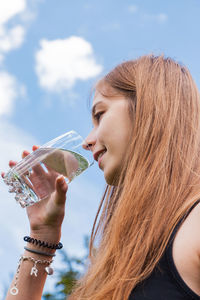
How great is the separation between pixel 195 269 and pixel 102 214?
116 centimetres

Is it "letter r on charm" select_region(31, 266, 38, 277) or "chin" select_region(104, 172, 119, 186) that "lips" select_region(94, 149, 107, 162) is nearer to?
"chin" select_region(104, 172, 119, 186)

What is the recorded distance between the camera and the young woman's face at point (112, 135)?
2428 mm

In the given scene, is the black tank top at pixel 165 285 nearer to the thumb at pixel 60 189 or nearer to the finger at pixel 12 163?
the thumb at pixel 60 189

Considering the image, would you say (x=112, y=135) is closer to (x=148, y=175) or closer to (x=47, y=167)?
(x=148, y=175)

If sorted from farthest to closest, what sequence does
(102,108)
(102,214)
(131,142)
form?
1. (102,214)
2. (102,108)
3. (131,142)

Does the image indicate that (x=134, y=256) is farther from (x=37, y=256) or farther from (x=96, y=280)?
(x=37, y=256)

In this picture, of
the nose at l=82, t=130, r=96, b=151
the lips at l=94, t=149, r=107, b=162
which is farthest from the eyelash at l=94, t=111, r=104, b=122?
the lips at l=94, t=149, r=107, b=162

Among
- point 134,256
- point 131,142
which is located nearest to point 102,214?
point 131,142

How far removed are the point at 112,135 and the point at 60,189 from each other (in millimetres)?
578

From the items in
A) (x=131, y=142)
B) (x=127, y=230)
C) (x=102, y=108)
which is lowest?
(x=127, y=230)

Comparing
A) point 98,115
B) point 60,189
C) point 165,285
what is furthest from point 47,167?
point 165,285

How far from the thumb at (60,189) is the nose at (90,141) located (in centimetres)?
24

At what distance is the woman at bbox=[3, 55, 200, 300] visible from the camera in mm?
1843

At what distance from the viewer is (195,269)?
1772mm
